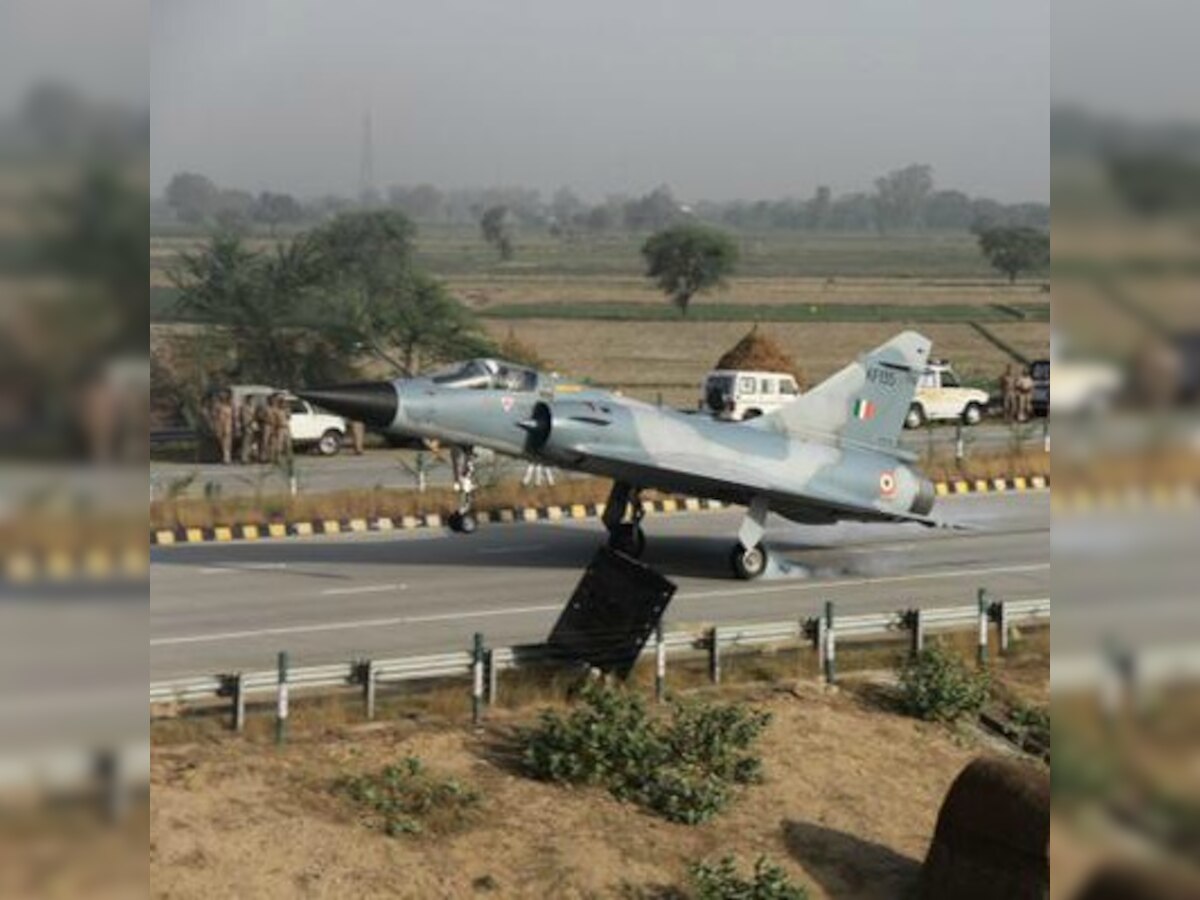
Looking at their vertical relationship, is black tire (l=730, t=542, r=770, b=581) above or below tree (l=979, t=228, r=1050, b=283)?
below

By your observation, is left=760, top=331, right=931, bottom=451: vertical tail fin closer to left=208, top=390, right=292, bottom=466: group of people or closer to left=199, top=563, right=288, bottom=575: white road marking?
left=199, top=563, right=288, bottom=575: white road marking

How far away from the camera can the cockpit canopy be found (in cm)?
2405

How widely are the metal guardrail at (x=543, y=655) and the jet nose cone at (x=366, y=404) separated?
16.3 feet

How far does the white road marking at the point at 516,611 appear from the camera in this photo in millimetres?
21062

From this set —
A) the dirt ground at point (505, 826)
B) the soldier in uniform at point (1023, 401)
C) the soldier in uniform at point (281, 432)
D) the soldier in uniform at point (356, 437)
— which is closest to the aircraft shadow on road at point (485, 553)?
the dirt ground at point (505, 826)

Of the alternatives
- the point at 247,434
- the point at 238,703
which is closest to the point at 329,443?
the point at 247,434

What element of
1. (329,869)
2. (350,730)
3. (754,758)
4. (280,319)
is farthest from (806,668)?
(280,319)

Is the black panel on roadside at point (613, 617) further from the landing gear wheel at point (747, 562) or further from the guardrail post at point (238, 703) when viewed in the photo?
the landing gear wheel at point (747, 562)

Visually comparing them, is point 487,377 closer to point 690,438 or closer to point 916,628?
point 690,438

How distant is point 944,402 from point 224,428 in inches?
871

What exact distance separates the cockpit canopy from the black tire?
4.04 meters

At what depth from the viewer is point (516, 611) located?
22938mm

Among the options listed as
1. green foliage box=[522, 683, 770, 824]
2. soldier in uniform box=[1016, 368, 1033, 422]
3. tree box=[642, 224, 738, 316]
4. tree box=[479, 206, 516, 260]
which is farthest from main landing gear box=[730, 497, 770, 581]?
tree box=[479, 206, 516, 260]

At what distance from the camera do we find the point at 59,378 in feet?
9.34
